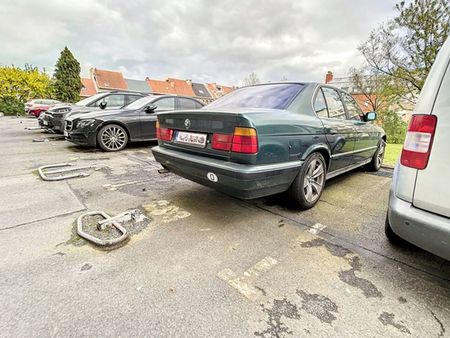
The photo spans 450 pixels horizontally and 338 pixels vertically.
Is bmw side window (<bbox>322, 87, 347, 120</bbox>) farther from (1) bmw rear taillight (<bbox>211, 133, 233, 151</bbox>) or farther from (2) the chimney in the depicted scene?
(2) the chimney

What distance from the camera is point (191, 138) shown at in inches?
104

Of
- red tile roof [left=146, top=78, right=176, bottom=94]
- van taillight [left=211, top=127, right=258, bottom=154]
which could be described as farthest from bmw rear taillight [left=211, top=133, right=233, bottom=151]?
red tile roof [left=146, top=78, right=176, bottom=94]

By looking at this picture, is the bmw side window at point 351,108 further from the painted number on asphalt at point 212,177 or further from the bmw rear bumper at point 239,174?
the painted number on asphalt at point 212,177

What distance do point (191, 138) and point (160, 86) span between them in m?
48.9

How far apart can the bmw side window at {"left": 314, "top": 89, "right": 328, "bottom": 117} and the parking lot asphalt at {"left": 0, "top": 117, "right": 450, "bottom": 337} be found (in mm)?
1194

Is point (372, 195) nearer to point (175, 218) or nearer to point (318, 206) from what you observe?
point (318, 206)

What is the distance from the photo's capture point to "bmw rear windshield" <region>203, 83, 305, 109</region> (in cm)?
276

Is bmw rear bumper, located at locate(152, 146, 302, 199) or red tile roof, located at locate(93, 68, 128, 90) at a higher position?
red tile roof, located at locate(93, 68, 128, 90)

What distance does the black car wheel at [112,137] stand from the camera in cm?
595

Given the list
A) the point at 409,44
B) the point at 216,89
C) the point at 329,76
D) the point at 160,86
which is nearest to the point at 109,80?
the point at 160,86

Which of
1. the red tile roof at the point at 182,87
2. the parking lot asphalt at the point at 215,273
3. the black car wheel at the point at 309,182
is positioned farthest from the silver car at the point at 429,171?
the red tile roof at the point at 182,87

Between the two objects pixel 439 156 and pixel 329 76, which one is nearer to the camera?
pixel 439 156

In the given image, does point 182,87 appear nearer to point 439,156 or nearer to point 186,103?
point 186,103

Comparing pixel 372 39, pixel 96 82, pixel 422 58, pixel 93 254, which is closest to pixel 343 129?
pixel 93 254
